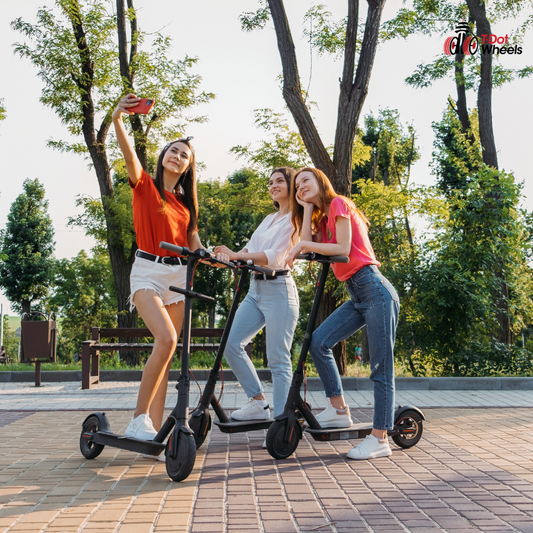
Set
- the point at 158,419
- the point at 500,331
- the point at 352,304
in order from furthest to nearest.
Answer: the point at 500,331 → the point at 352,304 → the point at 158,419

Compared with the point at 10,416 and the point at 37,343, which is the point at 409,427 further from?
the point at 37,343

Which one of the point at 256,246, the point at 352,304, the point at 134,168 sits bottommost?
the point at 352,304


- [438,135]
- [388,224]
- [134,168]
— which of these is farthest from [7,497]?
[438,135]

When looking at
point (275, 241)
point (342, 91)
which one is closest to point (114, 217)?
point (342, 91)


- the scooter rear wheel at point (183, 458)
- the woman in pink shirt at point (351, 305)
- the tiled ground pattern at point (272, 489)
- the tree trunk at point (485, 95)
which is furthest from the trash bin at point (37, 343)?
the tree trunk at point (485, 95)

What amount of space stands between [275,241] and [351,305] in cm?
77

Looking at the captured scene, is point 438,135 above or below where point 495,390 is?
above

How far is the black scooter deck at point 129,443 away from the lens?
12.8ft

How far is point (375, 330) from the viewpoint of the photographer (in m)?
4.38

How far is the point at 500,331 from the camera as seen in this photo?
11.8 metres

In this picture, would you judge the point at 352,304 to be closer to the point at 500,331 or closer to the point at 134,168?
the point at 134,168

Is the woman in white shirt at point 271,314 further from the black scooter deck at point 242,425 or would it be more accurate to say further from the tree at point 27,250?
the tree at point 27,250

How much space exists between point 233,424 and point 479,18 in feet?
45.8

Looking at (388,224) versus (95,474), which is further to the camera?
(388,224)
